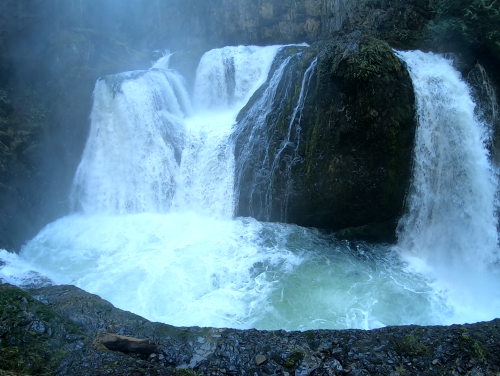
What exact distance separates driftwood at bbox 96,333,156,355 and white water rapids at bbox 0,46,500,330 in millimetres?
2567

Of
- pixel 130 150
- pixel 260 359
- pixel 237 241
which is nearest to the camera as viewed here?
pixel 260 359

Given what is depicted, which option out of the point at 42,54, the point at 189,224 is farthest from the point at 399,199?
the point at 42,54

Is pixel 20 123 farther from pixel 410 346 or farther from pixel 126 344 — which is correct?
pixel 410 346

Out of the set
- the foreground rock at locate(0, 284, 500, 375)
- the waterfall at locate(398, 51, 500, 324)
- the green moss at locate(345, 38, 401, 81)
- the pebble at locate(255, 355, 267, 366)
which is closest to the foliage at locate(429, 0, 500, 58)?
the waterfall at locate(398, 51, 500, 324)

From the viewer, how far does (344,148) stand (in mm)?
9641

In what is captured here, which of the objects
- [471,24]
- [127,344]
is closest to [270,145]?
[471,24]

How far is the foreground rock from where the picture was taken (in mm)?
4332

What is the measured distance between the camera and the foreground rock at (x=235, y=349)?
4332 millimetres

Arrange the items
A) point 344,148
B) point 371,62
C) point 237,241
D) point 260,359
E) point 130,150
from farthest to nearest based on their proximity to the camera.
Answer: point 130,150 < point 237,241 < point 344,148 < point 371,62 < point 260,359

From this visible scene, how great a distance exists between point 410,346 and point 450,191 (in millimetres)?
5530

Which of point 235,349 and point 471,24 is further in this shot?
point 471,24

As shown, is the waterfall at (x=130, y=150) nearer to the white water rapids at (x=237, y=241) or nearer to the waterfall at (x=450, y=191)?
the white water rapids at (x=237, y=241)

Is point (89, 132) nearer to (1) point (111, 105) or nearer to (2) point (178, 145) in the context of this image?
(1) point (111, 105)

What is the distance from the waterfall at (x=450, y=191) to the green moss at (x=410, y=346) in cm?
416
